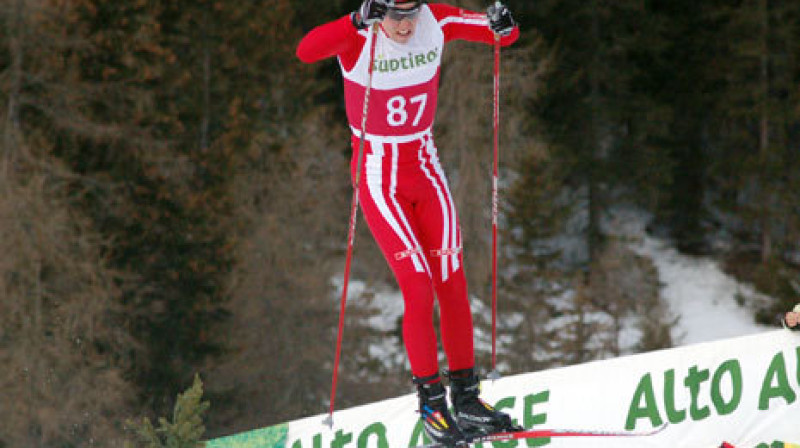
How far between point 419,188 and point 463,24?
2.60ft

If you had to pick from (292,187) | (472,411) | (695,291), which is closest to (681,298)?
(695,291)

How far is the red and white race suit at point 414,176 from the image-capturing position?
5.24 metres

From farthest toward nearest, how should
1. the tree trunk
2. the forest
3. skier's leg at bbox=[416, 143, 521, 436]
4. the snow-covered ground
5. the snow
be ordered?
the tree trunk, the snow, the snow-covered ground, the forest, skier's leg at bbox=[416, 143, 521, 436]

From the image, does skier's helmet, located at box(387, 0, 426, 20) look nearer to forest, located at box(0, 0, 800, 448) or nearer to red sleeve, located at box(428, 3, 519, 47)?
red sleeve, located at box(428, 3, 519, 47)

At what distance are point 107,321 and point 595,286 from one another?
403 inches

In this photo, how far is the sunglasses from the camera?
200 inches

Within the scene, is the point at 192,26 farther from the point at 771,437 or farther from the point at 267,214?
the point at 771,437

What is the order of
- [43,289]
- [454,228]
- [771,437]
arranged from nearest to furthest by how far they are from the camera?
Answer: [454,228] < [771,437] < [43,289]

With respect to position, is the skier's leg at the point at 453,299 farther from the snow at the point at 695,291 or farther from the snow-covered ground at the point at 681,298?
the snow at the point at 695,291

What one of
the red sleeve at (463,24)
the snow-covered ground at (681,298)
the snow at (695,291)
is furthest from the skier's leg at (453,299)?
the snow at (695,291)

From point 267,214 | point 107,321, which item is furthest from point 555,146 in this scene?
point 107,321

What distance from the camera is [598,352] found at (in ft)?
77.8

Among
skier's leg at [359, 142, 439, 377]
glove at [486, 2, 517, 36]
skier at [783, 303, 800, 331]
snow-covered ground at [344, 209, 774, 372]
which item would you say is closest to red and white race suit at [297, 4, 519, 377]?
skier's leg at [359, 142, 439, 377]

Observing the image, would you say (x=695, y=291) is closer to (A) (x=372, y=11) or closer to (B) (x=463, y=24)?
(B) (x=463, y=24)
